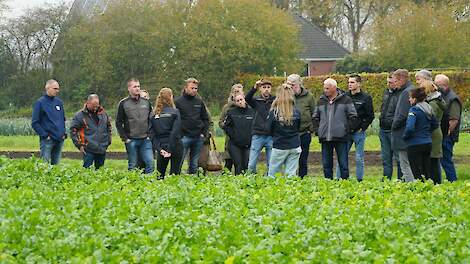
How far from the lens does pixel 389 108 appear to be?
584 inches

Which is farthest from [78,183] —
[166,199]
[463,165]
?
[463,165]

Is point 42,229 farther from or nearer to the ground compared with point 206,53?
nearer to the ground

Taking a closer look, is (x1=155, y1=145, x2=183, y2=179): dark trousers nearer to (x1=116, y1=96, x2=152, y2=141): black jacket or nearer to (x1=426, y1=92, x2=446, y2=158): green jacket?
(x1=116, y1=96, x2=152, y2=141): black jacket

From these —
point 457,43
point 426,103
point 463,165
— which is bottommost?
point 463,165

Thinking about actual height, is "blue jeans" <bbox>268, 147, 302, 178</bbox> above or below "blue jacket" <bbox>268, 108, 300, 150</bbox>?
below

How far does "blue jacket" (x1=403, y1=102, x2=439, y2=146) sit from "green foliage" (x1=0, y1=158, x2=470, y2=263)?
2895 millimetres

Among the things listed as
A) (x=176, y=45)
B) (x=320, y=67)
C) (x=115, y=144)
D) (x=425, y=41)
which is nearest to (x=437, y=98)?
(x=115, y=144)

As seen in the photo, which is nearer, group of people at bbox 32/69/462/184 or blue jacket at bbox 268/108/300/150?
group of people at bbox 32/69/462/184

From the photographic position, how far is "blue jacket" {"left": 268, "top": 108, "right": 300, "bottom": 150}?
1420 centimetres

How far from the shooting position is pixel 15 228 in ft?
22.1

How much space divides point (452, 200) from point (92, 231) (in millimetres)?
3723

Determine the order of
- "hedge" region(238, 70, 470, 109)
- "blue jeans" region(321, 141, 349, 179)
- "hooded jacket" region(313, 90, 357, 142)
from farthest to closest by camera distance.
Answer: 1. "hedge" region(238, 70, 470, 109)
2. "blue jeans" region(321, 141, 349, 179)
3. "hooded jacket" region(313, 90, 357, 142)

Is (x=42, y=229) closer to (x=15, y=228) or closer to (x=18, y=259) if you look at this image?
(x=15, y=228)

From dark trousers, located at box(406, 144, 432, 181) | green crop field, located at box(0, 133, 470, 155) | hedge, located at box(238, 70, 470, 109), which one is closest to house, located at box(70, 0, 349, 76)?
hedge, located at box(238, 70, 470, 109)
